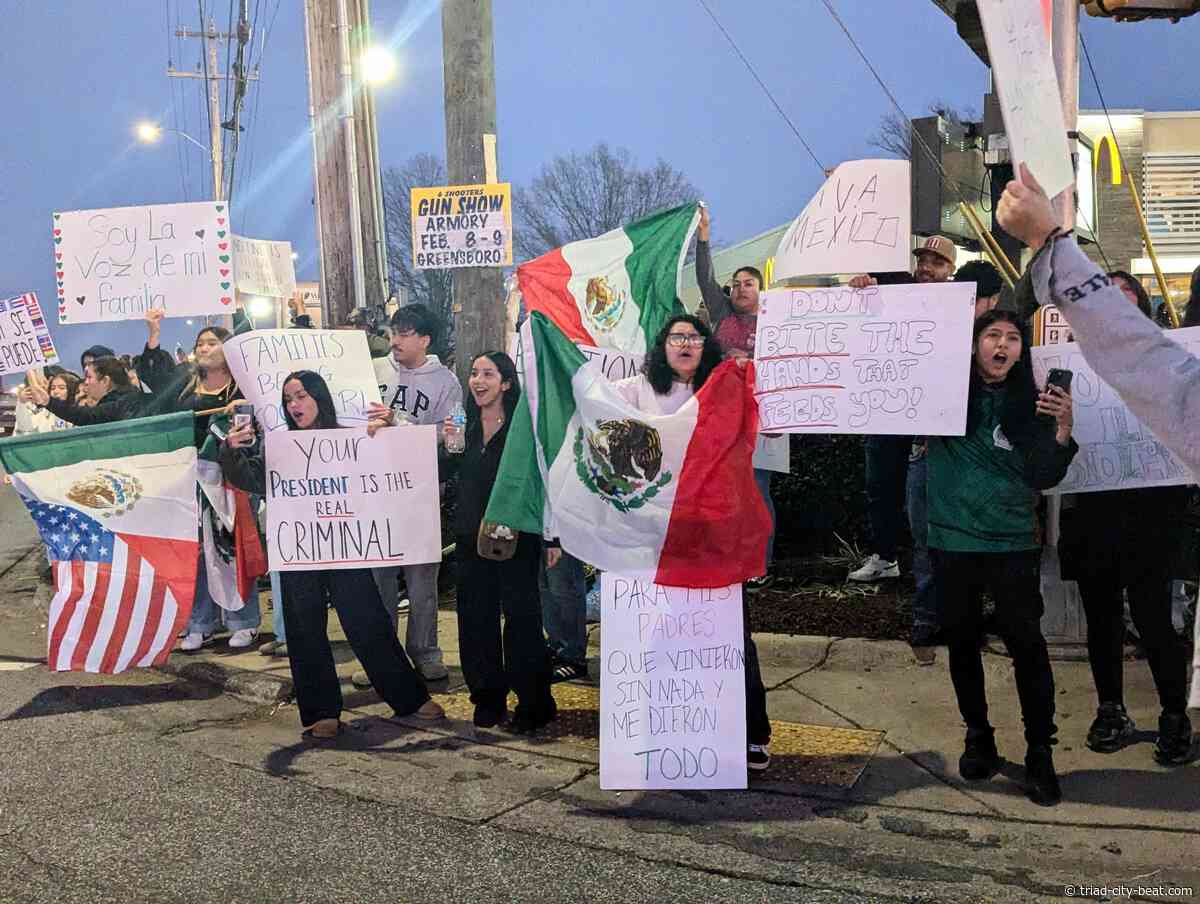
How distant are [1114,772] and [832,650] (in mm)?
Result: 1874

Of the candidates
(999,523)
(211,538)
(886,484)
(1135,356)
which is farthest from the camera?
(211,538)

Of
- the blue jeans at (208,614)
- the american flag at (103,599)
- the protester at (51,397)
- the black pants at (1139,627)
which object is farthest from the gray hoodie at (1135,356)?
the blue jeans at (208,614)

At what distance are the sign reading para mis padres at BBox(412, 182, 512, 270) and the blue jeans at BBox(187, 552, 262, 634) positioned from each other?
9.88 ft

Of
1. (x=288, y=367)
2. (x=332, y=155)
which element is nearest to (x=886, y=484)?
(x=288, y=367)

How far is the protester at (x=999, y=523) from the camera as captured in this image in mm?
4914

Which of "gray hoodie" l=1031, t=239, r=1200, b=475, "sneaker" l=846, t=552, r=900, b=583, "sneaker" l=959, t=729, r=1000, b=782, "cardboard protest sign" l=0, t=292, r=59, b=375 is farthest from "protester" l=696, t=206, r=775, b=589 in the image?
"gray hoodie" l=1031, t=239, r=1200, b=475

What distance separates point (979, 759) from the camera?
16.7 feet

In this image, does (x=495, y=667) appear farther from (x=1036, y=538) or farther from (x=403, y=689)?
(x=1036, y=538)

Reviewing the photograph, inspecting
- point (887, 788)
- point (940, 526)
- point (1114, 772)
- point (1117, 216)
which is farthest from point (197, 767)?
point (1117, 216)

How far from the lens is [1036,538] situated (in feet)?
16.6

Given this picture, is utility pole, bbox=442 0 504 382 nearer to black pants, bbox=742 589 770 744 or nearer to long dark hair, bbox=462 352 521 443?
long dark hair, bbox=462 352 521 443

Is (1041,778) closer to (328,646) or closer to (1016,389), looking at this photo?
(1016,389)

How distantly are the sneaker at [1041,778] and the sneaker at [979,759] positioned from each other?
0.20 m

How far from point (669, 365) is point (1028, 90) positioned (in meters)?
2.47
